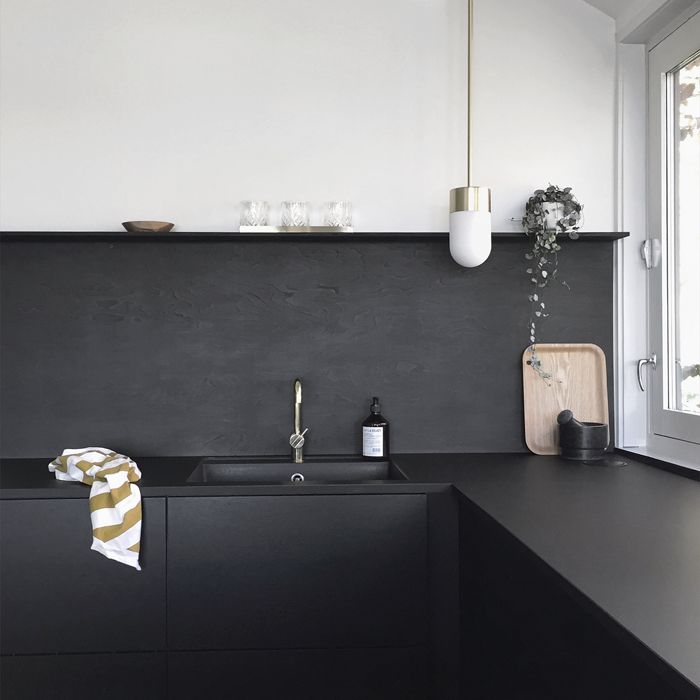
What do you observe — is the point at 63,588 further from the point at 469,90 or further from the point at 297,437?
the point at 469,90

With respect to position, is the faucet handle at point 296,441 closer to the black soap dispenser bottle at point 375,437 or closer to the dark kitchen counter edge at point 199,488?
the black soap dispenser bottle at point 375,437

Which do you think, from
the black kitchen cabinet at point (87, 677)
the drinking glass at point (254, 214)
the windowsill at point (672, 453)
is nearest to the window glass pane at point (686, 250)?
the windowsill at point (672, 453)

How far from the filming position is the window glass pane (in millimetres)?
2225

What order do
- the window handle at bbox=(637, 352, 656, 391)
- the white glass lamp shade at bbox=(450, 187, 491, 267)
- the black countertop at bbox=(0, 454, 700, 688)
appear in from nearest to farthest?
the black countertop at bbox=(0, 454, 700, 688) < the white glass lamp shade at bbox=(450, 187, 491, 267) < the window handle at bbox=(637, 352, 656, 391)

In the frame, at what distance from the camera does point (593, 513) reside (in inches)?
64.8

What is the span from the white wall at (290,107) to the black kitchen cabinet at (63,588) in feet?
3.47

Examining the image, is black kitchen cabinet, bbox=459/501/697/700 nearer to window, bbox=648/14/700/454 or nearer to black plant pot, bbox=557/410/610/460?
black plant pot, bbox=557/410/610/460

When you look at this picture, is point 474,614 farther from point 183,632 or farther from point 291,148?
point 291,148

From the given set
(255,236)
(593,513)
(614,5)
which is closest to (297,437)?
(255,236)

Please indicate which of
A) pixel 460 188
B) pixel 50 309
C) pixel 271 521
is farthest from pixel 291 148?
pixel 271 521

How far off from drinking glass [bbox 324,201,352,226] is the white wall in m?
0.10

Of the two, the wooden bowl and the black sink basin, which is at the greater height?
the wooden bowl

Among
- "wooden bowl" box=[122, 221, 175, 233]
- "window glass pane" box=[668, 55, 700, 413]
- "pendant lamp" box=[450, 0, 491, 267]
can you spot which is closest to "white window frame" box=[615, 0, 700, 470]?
"window glass pane" box=[668, 55, 700, 413]

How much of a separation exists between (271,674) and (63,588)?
1.97ft
